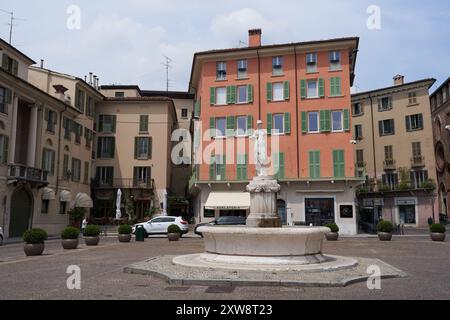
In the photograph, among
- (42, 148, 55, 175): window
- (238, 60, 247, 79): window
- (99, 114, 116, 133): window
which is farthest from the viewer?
(99, 114, 116, 133): window

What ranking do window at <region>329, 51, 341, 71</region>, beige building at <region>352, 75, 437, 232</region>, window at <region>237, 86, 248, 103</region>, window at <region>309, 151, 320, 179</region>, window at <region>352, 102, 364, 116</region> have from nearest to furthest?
window at <region>309, 151, 320, 179</region> < window at <region>329, 51, 341, 71</region> < window at <region>237, 86, 248, 103</region> < beige building at <region>352, 75, 437, 232</region> < window at <region>352, 102, 364, 116</region>

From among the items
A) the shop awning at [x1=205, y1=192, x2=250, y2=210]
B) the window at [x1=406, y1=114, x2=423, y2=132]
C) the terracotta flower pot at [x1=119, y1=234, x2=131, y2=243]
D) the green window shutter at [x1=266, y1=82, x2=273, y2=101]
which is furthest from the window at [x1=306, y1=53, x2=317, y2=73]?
the terracotta flower pot at [x1=119, y1=234, x2=131, y2=243]

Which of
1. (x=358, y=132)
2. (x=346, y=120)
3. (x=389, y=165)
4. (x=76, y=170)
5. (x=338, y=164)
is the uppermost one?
(x=358, y=132)

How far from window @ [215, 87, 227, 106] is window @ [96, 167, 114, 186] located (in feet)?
44.3

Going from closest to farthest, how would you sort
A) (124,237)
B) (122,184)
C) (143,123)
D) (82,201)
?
1. (124,237)
2. (82,201)
3. (122,184)
4. (143,123)

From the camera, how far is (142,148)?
4347cm

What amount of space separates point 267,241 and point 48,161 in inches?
1083

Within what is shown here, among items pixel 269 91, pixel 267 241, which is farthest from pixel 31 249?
pixel 269 91

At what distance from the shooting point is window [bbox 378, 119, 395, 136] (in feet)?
158

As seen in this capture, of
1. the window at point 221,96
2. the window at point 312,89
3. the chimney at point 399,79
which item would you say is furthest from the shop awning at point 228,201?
the chimney at point 399,79

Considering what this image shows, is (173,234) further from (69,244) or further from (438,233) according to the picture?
(438,233)

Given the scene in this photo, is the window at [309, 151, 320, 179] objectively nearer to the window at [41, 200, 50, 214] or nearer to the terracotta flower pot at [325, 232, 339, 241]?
the terracotta flower pot at [325, 232, 339, 241]
